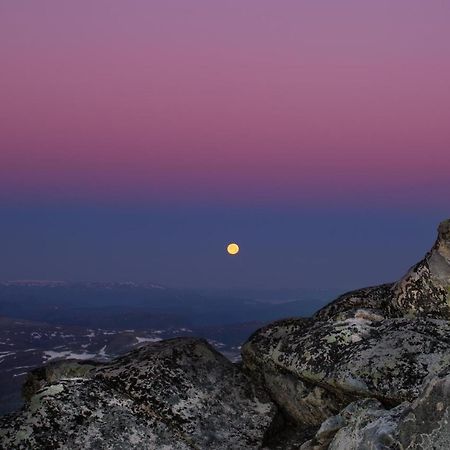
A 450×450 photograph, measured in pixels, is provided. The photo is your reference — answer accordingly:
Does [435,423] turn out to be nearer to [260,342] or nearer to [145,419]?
[145,419]

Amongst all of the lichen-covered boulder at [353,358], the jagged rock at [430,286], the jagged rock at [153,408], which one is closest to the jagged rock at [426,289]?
the jagged rock at [430,286]

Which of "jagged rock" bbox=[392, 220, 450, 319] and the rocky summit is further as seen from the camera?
"jagged rock" bbox=[392, 220, 450, 319]

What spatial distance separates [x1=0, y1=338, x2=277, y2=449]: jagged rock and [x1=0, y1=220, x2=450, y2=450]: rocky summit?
0.12 ft

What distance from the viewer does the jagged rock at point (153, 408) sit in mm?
16516

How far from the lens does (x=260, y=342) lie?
71.5ft

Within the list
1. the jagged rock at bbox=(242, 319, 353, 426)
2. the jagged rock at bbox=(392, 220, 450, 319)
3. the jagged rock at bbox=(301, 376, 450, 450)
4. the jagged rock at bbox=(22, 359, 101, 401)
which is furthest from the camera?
the jagged rock at bbox=(22, 359, 101, 401)

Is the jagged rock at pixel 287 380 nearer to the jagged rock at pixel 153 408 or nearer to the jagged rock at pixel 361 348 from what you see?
the jagged rock at pixel 361 348

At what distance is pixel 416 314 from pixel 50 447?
13.5 m

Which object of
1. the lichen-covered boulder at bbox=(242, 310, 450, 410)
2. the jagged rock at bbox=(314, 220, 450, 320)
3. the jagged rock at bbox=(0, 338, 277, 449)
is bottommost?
the jagged rock at bbox=(0, 338, 277, 449)

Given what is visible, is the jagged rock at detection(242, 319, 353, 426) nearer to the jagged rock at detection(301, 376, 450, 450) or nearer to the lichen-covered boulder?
the lichen-covered boulder

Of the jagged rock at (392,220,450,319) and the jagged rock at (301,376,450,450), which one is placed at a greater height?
the jagged rock at (392,220,450,319)

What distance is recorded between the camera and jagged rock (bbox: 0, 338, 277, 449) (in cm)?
1652

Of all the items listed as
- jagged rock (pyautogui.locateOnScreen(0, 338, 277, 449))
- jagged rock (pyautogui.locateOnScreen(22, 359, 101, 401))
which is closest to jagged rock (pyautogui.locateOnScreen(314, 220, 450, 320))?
jagged rock (pyautogui.locateOnScreen(0, 338, 277, 449))

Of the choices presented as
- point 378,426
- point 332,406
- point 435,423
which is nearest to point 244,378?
point 332,406
